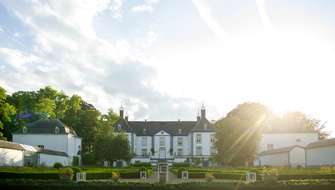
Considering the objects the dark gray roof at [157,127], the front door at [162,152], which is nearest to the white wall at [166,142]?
the front door at [162,152]

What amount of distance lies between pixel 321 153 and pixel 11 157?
30814mm

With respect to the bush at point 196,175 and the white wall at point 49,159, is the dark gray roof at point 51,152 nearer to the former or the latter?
the white wall at point 49,159

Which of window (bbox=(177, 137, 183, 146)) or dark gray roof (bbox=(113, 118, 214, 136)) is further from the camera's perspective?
window (bbox=(177, 137, 183, 146))

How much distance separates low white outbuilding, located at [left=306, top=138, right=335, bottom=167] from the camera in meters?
44.8

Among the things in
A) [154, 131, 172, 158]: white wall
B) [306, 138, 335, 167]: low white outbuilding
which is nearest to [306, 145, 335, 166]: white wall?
[306, 138, 335, 167]: low white outbuilding

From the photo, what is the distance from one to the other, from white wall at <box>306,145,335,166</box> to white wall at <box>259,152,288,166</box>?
12.5ft

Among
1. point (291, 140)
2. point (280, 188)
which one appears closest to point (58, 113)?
point (291, 140)

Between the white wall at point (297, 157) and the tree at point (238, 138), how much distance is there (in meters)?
4.71

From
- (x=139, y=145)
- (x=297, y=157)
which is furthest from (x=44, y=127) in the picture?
(x=297, y=157)

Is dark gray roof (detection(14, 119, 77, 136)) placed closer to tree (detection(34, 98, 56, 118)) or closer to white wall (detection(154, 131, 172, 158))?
tree (detection(34, 98, 56, 118))

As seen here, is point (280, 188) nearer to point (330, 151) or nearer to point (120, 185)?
point (120, 185)

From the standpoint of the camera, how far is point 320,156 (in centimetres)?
4769

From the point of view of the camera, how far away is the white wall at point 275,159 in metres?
55.0

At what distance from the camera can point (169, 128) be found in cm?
8312
